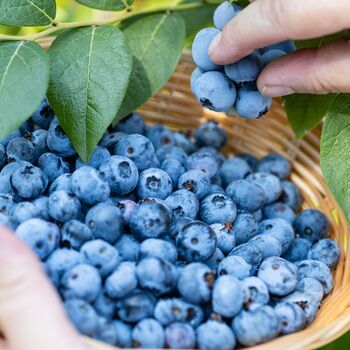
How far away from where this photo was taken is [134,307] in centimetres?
95

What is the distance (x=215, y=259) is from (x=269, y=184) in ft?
1.30

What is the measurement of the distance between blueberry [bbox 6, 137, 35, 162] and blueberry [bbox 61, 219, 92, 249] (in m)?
0.27

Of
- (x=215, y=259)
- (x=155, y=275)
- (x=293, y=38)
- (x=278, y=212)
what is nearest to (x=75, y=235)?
(x=155, y=275)

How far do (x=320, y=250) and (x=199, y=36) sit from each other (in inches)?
20.4

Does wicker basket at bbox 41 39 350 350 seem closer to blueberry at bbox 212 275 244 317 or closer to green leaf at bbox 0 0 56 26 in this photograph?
green leaf at bbox 0 0 56 26

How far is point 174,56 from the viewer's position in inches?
56.2

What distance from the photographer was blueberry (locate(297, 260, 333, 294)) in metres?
1.19

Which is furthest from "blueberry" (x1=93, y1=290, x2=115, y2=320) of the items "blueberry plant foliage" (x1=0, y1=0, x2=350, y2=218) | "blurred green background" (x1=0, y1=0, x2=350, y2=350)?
"blurred green background" (x1=0, y1=0, x2=350, y2=350)

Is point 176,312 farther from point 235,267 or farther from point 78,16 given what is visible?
point 78,16

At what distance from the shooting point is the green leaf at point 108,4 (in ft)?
4.37

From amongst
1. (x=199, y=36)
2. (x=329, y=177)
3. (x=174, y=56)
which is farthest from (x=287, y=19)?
(x=174, y=56)

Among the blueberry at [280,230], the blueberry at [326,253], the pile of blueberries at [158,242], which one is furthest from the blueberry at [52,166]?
the blueberry at [326,253]

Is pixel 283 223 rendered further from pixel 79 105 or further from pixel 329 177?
pixel 79 105

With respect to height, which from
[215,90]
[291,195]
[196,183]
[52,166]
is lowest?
[291,195]
